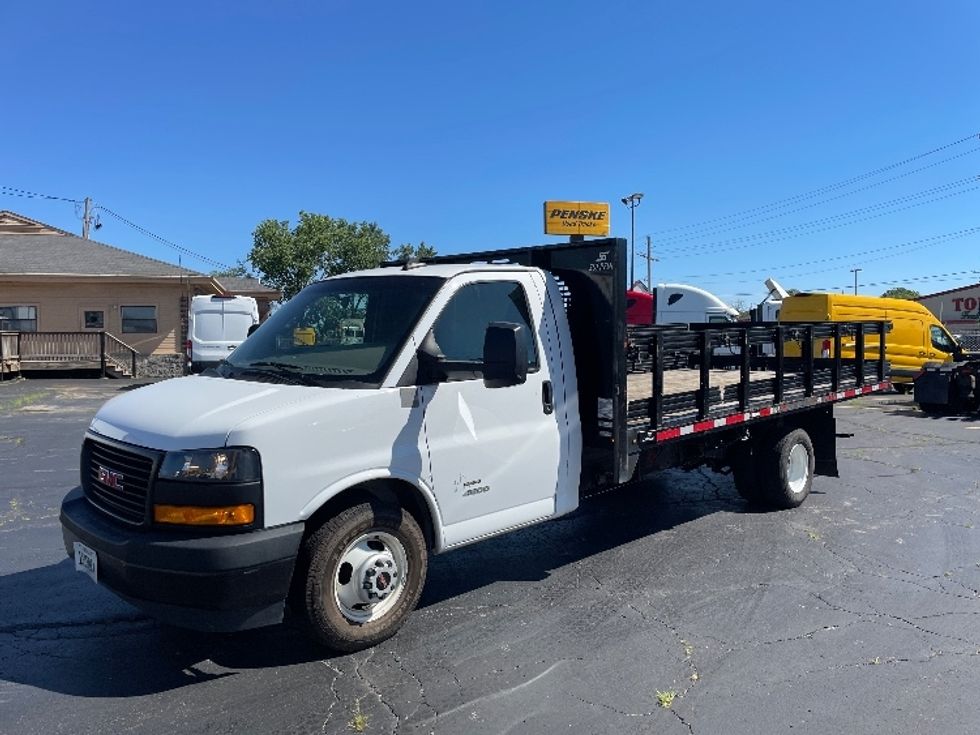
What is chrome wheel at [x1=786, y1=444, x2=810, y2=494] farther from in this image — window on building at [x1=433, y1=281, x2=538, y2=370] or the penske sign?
the penske sign

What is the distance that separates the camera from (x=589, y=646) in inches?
159

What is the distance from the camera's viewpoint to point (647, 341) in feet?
17.2

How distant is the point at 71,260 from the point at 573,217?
18.2 meters

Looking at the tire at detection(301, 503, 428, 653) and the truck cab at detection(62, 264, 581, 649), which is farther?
the tire at detection(301, 503, 428, 653)

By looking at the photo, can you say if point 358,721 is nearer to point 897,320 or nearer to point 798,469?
point 798,469

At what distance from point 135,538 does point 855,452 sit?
31.3 feet

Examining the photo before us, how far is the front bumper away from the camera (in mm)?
3324

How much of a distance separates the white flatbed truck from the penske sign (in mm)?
18573

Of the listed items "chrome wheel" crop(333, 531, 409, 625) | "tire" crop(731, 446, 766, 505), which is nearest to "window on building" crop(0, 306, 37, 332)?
"tire" crop(731, 446, 766, 505)

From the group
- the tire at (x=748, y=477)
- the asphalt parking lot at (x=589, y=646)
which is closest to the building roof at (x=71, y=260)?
the asphalt parking lot at (x=589, y=646)

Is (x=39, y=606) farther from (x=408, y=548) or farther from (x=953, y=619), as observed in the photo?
(x=953, y=619)

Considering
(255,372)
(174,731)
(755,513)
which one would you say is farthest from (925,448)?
(174,731)

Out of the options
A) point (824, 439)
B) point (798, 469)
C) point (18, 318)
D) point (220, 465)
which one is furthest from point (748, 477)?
point (18, 318)

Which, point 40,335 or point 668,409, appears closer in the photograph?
point 668,409
